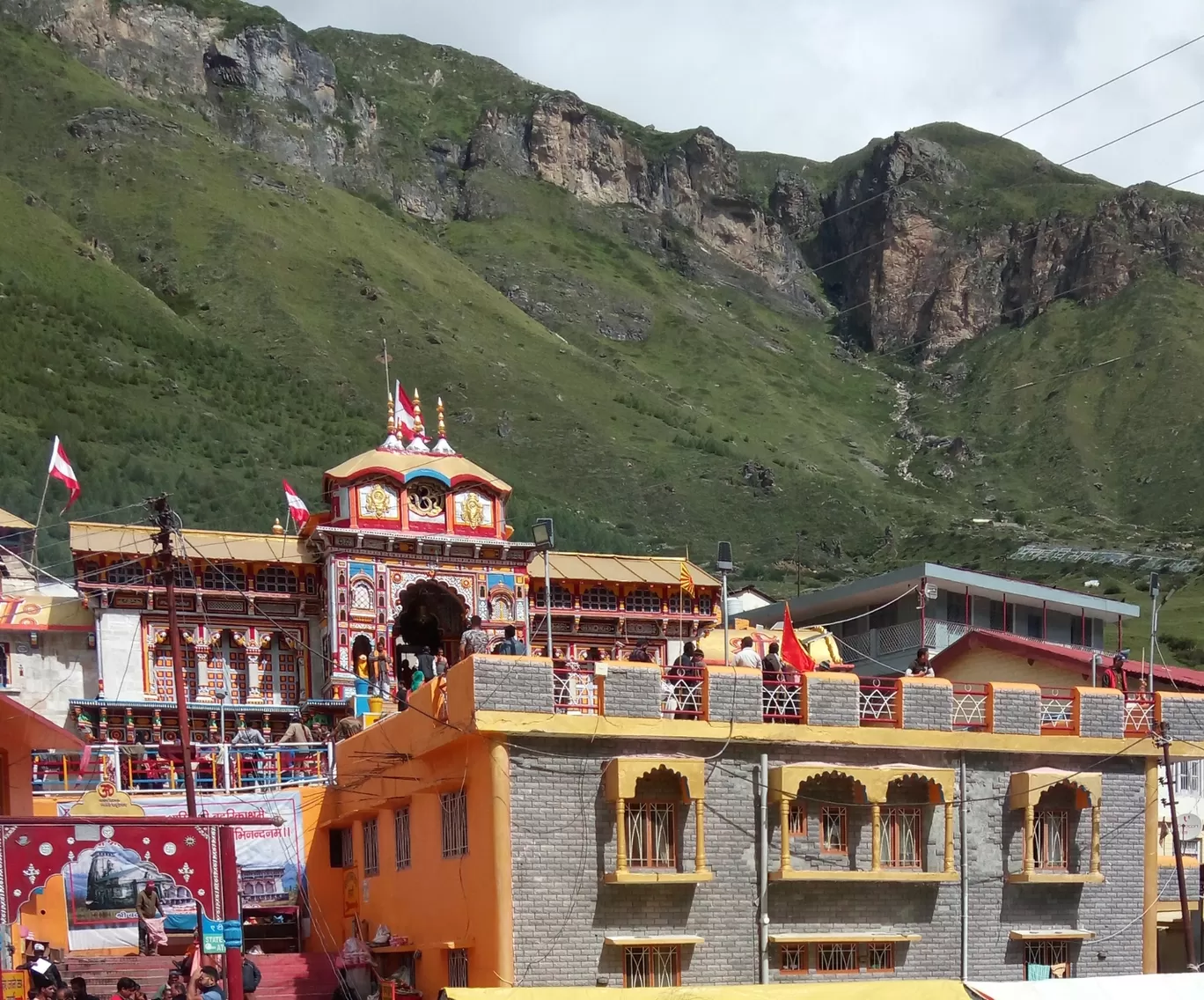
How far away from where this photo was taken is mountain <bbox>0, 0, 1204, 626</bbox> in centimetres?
10438

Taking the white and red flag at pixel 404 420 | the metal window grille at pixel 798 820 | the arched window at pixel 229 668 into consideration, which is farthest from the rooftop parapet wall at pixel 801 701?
the white and red flag at pixel 404 420

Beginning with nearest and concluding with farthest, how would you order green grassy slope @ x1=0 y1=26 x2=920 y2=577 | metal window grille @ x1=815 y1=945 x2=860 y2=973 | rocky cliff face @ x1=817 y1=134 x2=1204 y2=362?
metal window grille @ x1=815 y1=945 x2=860 y2=973
green grassy slope @ x1=0 y1=26 x2=920 y2=577
rocky cliff face @ x1=817 y1=134 x2=1204 y2=362

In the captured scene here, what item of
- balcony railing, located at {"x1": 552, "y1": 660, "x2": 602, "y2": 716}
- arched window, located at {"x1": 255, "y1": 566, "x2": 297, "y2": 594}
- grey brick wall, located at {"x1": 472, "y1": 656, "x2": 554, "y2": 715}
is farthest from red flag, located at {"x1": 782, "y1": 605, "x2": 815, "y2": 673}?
arched window, located at {"x1": 255, "y1": 566, "x2": 297, "y2": 594}

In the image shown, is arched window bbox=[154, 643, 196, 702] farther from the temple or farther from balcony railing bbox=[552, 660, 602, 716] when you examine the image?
balcony railing bbox=[552, 660, 602, 716]

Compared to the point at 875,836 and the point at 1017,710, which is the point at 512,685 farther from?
the point at 1017,710

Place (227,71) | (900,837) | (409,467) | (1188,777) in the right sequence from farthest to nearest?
1. (227,71)
2. (409,467)
3. (1188,777)
4. (900,837)

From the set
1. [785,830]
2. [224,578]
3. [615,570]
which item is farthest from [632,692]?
[615,570]

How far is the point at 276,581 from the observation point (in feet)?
148

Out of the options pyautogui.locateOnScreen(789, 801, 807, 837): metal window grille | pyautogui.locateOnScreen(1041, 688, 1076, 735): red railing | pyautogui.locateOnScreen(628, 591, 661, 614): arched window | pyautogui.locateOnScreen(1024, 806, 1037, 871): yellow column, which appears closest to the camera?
pyautogui.locateOnScreen(789, 801, 807, 837): metal window grille

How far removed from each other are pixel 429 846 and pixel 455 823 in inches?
57.9

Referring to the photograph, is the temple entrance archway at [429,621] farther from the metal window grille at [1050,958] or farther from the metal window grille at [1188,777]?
the metal window grille at [1050,958]

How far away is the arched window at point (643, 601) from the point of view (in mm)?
48938

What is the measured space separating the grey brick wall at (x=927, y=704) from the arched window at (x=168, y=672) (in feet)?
73.1

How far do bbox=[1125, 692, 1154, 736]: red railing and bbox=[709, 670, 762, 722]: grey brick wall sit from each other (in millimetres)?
6450
